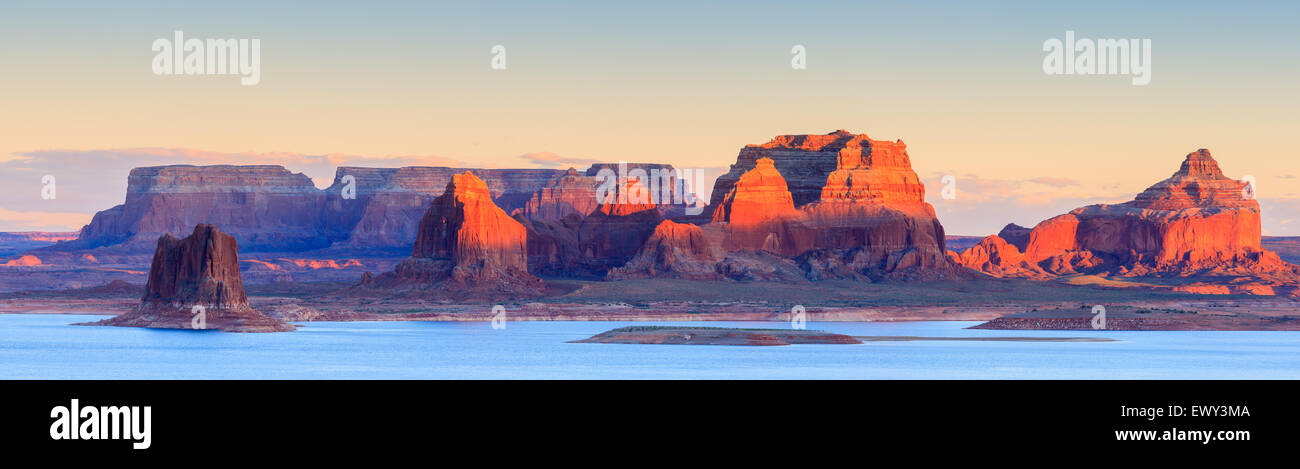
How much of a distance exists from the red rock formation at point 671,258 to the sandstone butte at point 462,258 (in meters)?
17.1

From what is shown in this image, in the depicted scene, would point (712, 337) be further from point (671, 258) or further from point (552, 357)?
point (671, 258)

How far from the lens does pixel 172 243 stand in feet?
363

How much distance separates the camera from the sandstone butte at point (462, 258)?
170 meters

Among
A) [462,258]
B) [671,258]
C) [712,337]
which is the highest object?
[462,258]

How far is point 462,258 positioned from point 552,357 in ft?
267

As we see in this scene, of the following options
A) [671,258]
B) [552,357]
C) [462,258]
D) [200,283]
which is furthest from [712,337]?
[671,258]

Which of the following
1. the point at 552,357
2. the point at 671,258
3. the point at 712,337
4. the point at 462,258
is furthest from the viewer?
the point at 671,258

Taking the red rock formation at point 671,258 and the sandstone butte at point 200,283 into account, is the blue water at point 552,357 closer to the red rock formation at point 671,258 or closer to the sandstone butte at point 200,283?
the sandstone butte at point 200,283

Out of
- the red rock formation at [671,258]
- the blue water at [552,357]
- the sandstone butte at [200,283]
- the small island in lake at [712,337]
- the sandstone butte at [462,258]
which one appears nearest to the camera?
the blue water at [552,357]

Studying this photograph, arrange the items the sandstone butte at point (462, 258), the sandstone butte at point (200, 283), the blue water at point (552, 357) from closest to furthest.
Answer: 1. the blue water at point (552, 357)
2. the sandstone butte at point (200, 283)
3. the sandstone butte at point (462, 258)

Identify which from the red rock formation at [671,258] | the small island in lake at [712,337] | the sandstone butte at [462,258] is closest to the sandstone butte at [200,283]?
the small island in lake at [712,337]

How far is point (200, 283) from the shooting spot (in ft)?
362

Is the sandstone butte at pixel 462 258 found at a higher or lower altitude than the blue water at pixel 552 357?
higher

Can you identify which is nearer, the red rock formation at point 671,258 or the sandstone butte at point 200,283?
the sandstone butte at point 200,283
